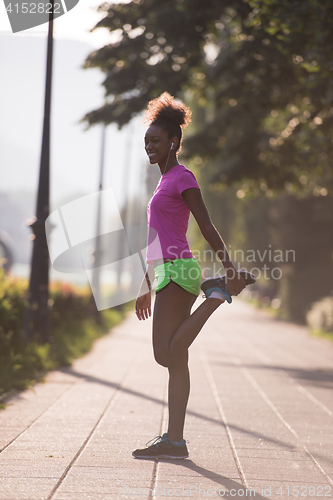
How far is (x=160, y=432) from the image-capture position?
492cm

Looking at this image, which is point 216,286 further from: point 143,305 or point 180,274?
point 143,305

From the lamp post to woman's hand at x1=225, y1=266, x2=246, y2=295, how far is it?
Answer: 6.29 m

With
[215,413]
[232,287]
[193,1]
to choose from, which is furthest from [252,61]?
[232,287]

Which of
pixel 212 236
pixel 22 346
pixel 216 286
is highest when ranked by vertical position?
pixel 212 236

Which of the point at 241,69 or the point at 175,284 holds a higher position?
the point at 241,69

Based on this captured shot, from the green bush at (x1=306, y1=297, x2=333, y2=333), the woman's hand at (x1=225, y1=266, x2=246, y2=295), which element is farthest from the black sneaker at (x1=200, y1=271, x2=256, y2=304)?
the green bush at (x1=306, y1=297, x2=333, y2=333)

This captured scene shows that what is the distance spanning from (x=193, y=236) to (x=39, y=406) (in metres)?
25.5

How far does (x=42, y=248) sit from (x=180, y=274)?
6.27 metres

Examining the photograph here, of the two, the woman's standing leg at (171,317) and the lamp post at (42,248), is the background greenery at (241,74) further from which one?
the woman's standing leg at (171,317)

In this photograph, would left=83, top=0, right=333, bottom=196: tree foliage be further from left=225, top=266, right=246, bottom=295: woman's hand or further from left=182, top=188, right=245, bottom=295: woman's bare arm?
left=225, top=266, right=246, bottom=295: woman's hand

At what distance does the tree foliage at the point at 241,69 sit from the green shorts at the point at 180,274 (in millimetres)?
6237

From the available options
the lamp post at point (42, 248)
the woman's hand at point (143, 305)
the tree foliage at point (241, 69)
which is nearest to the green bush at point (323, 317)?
the tree foliage at point (241, 69)

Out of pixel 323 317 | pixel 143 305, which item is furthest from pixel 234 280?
pixel 323 317

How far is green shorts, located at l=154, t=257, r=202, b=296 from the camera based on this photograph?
388 centimetres
